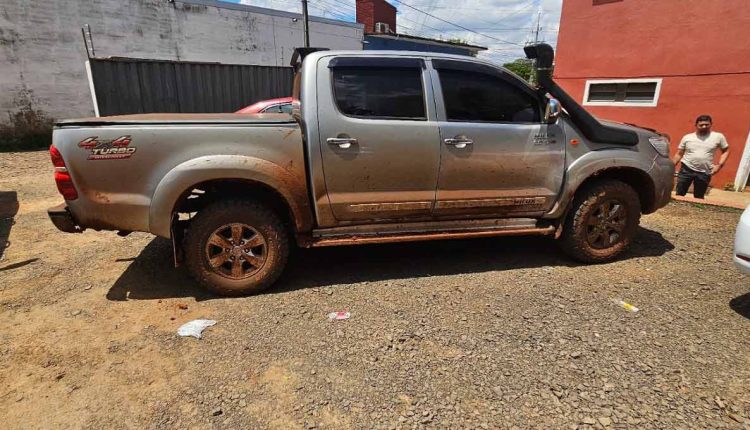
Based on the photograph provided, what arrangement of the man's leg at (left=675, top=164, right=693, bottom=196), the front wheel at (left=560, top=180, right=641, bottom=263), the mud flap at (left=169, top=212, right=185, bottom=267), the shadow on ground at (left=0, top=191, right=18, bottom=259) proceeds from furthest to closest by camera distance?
1. the man's leg at (left=675, top=164, right=693, bottom=196)
2. the shadow on ground at (left=0, top=191, right=18, bottom=259)
3. the front wheel at (left=560, top=180, right=641, bottom=263)
4. the mud flap at (left=169, top=212, right=185, bottom=267)

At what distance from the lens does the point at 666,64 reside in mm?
9242

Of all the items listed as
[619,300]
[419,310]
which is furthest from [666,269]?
[419,310]

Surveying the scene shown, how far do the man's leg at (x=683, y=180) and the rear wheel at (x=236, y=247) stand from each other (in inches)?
273

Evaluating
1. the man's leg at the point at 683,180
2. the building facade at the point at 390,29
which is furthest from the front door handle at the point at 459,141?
the building facade at the point at 390,29

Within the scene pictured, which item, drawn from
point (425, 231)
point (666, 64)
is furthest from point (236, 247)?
point (666, 64)

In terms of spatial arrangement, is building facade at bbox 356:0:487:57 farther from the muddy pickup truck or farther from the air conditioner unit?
the muddy pickup truck

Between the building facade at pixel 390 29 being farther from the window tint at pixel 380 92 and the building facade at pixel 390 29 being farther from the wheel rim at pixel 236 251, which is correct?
the wheel rim at pixel 236 251

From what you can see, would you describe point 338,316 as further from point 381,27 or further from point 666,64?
point 381,27

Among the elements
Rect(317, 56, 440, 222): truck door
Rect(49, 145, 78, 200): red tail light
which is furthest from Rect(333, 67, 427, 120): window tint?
Rect(49, 145, 78, 200): red tail light

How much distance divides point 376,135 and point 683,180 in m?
6.34

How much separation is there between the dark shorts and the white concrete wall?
15032mm

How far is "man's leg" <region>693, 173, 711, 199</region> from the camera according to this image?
688 centimetres

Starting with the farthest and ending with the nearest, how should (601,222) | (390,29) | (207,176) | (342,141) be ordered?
(390,29)
(601,222)
(342,141)
(207,176)

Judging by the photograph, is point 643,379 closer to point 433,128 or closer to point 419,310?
point 419,310
